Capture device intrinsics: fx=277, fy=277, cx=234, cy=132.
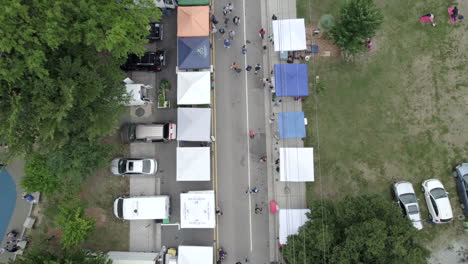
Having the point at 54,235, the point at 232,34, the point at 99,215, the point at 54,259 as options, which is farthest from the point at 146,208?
the point at 232,34

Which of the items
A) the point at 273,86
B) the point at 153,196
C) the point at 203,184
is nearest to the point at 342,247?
the point at 203,184

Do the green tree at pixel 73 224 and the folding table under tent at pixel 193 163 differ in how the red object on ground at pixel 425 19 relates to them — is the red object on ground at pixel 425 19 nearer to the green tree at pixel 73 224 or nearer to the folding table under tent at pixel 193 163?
the folding table under tent at pixel 193 163

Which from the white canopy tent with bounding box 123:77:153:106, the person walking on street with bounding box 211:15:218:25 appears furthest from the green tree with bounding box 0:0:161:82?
the person walking on street with bounding box 211:15:218:25

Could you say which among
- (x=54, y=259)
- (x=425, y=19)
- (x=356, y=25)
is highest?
(x=425, y=19)

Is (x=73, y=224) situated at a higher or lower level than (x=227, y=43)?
lower

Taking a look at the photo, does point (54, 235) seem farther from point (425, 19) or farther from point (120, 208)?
point (425, 19)

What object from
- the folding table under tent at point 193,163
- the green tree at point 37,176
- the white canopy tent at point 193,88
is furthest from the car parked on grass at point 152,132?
the green tree at point 37,176
